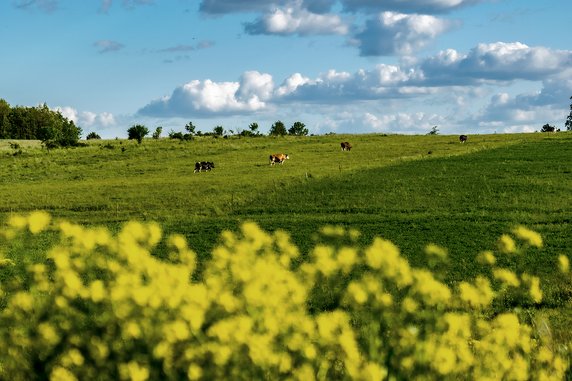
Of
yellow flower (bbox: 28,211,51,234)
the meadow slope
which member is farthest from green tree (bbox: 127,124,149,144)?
yellow flower (bbox: 28,211,51,234)

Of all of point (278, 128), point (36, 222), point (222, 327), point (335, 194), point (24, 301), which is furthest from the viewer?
point (278, 128)

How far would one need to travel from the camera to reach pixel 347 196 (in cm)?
3045

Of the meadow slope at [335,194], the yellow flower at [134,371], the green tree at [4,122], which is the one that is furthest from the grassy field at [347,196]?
the green tree at [4,122]

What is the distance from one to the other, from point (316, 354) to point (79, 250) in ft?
8.40

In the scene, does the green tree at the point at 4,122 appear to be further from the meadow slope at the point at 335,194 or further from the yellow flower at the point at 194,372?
the yellow flower at the point at 194,372

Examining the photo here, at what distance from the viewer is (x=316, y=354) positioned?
19.1 feet

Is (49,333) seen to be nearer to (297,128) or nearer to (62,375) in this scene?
(62,375)

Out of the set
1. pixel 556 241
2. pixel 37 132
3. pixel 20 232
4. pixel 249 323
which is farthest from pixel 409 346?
pixel 37 132

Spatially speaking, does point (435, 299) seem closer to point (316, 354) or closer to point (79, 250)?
point (316, 354)

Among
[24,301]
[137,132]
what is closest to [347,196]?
[24,301]

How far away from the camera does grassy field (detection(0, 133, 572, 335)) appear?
72.2 ft

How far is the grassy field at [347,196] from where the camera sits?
2202cm

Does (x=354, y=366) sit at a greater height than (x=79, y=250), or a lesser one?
lesser

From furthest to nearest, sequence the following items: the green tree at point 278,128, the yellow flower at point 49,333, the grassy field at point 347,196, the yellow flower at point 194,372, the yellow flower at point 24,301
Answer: the green tree at point 278,128, the grassy field at point 347,196, the yellow flower at point 24,301, the yellow flower at point 49,333, the yellow flower at point 194,372
